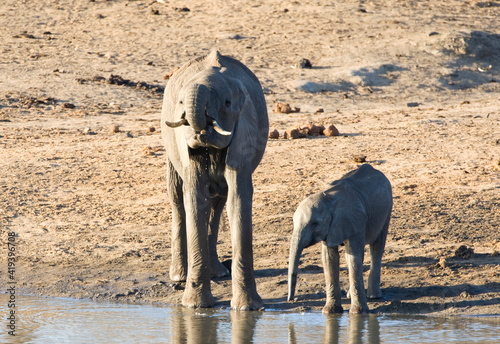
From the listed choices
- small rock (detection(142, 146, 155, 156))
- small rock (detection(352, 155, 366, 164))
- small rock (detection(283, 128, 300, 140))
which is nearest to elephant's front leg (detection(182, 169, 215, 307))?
small rock (detection(352, 155, 366, 164))

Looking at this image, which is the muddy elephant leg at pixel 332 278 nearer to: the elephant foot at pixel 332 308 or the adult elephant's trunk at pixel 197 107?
the elephant foot at pixel 332 308

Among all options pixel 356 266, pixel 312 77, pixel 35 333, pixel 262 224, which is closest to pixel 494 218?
pixel 262 224

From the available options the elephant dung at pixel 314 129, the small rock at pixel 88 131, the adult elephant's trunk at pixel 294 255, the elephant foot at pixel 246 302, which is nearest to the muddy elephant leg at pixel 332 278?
the adult elephant's trunk at pixel 294 255

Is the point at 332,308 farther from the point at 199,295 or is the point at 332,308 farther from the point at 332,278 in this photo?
the point at 199,295

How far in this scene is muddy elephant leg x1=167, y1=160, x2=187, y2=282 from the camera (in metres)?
7.69

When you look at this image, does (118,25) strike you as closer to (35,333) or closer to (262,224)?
(262,224)

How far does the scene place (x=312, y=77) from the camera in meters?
16.1

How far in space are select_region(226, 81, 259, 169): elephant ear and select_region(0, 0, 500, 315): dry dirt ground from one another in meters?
1.32

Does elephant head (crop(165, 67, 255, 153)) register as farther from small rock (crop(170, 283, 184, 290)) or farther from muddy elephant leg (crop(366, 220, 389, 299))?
small rock (crop(170, 283, 184, 290))

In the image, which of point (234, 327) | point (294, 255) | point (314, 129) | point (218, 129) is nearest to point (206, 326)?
point (234, 327)

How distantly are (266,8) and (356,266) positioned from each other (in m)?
15.4

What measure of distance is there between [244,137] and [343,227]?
1.13 meters

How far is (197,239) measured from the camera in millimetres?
6797

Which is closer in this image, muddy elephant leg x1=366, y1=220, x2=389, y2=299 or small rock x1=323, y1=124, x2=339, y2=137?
muddy elephant leg x1=366, y1=220, x2=389, y2=299
